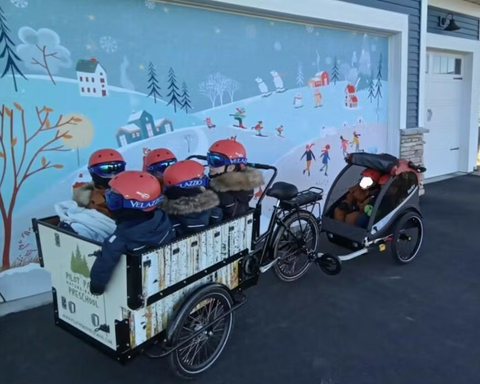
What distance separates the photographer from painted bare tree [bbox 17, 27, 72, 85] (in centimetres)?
322

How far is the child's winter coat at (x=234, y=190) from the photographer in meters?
2.96

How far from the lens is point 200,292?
239 centimetres

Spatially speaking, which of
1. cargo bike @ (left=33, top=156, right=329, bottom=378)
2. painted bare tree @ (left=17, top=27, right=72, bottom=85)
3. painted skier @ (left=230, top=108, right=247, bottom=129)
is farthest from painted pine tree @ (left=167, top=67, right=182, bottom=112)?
cargo bike @ (left=33, top=156, right=329, bottom=378)

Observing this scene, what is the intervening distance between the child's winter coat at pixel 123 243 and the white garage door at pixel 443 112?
24.1 ft

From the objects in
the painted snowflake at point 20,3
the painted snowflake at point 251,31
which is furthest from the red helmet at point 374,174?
the painted snowflake at point 20,3

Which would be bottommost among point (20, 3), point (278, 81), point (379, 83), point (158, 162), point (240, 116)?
point (158, 162)

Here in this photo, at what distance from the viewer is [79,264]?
2.28 m

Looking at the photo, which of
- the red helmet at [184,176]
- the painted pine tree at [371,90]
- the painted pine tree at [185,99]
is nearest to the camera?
the red helmet at [184,176]

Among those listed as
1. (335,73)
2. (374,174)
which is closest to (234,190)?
(374,174)

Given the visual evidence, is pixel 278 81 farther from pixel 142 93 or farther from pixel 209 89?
pixel 142 93

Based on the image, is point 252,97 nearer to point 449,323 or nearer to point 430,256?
point 430,256

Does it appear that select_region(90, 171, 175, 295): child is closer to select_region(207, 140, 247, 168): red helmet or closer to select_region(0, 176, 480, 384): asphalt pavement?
select_region(0, 176, 480, 384): asphalt pavement

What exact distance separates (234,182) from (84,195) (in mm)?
1009

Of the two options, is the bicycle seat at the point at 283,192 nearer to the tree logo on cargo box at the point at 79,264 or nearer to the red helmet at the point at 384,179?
the red helmet at the point at 384,179
